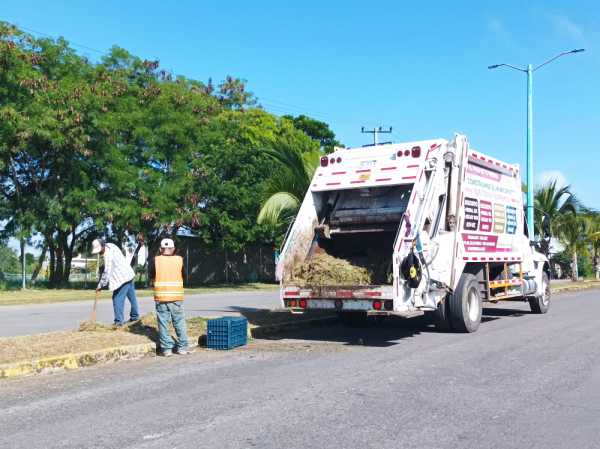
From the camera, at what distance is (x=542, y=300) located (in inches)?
618

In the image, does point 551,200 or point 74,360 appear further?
point 551,200

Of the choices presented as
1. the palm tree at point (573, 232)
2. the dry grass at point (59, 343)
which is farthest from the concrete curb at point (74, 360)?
the palm tree at point (573, 232)

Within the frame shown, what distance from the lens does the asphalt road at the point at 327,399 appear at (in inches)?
210

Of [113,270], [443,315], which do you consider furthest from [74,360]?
[443,315]

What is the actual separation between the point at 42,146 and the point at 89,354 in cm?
1864

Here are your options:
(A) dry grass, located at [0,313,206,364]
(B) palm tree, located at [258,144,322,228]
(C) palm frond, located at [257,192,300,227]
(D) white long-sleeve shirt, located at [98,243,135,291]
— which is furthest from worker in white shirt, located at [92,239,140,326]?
(B) palm tree, located at [258,144,322,228]

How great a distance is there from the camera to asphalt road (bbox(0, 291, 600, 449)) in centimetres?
532

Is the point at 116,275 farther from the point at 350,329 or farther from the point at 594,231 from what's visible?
the point at 594,231

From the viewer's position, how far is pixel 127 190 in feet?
84.3

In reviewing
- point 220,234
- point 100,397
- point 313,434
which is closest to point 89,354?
point 100,397

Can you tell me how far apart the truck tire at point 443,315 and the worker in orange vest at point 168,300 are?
426 cm

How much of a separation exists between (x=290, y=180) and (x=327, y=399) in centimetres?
1021

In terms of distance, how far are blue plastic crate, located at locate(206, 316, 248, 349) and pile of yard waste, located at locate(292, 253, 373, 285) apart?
4.28 feet

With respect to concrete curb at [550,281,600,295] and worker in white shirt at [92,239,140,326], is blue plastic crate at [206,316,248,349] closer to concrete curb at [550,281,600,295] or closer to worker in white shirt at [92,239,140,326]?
worker in white shirt at [92,239,140,326]
